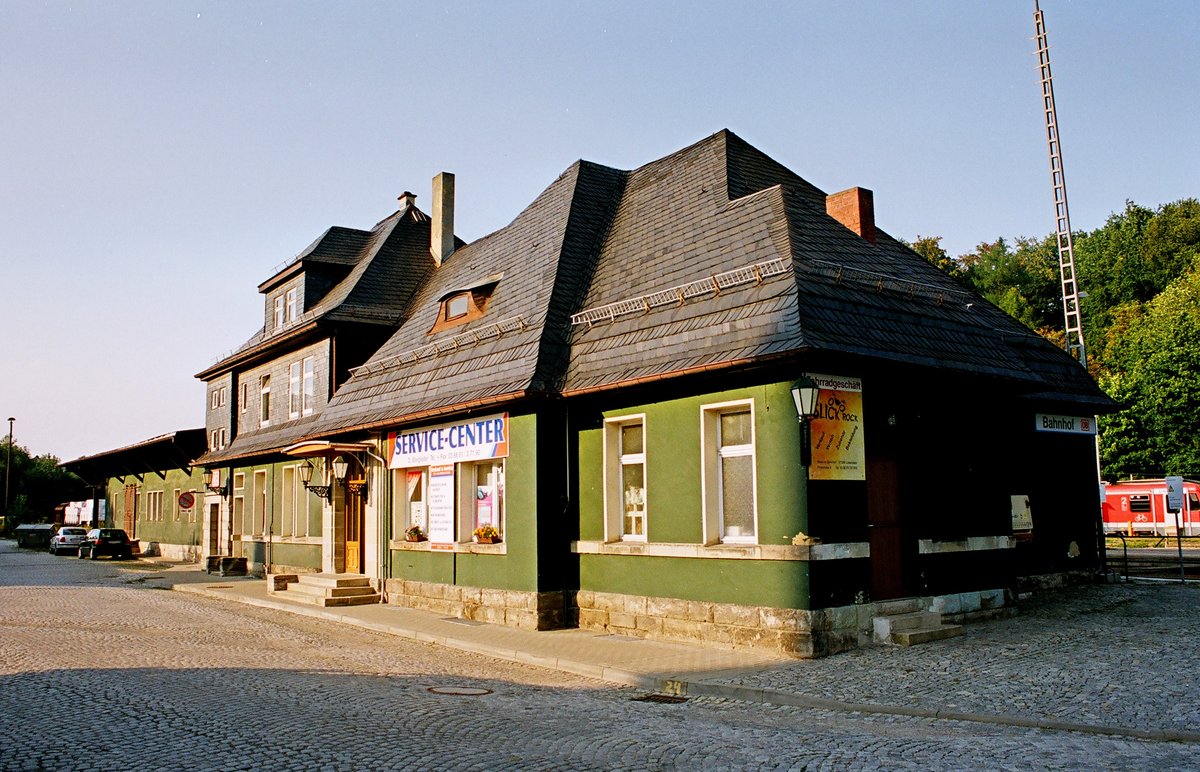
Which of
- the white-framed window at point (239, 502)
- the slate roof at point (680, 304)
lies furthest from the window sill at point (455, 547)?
the white-framed window at point (239, 502)

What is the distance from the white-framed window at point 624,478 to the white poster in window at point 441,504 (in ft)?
13.4

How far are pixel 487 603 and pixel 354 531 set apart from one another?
7660 millimetres

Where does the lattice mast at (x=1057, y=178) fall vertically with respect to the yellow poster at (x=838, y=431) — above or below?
above

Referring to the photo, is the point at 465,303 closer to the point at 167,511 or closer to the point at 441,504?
the point at 441,504

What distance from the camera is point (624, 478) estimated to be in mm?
15094

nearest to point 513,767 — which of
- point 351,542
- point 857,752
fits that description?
point 857,752

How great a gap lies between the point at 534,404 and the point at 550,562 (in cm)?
264

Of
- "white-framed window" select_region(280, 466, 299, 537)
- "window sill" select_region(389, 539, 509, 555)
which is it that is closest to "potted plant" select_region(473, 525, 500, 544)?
"window sill" select_region(389, 539, 509, 555)

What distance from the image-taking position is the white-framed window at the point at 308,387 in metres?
27.4

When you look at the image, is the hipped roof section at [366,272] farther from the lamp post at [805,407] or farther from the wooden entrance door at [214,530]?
the lamp post at [805,407]

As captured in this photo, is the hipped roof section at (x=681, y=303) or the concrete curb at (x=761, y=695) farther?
Result: the hipped roof section at (x=681, y=303)

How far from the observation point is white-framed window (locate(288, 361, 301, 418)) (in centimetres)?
2850

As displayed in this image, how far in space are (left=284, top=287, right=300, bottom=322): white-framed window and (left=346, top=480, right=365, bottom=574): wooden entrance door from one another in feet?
30.3

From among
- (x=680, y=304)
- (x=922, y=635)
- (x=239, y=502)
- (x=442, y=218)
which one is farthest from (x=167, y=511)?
(x=922, y=635)
